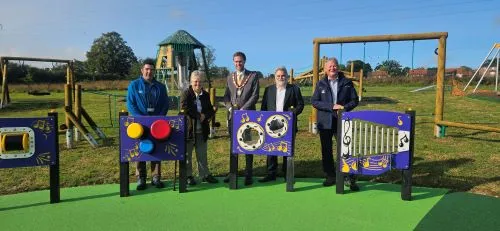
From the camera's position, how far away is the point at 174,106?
1944 cm

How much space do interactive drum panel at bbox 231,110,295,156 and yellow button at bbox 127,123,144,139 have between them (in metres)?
1.18

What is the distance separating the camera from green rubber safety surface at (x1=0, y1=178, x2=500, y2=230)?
4.28 meters

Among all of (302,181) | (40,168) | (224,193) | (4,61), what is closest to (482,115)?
(302,181)

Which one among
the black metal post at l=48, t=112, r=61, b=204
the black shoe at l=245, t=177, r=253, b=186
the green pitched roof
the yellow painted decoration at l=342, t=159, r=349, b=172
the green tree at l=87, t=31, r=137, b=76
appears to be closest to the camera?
the black metal post at l=48, t=112, r=61, b=204

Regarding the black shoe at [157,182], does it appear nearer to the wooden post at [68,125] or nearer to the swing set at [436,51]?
the wooden post at [68,125]

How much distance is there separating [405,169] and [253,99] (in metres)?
2.09

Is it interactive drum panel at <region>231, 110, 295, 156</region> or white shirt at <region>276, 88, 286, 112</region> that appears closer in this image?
interactive drum panel at <region>231, 110, 295, 156</region>

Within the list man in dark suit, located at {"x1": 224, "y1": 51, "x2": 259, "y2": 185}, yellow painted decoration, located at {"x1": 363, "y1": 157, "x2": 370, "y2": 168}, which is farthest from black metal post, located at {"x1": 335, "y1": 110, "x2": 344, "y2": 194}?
man in dark suit, located at {"x1": 224, "y1": 51, "x2": 259, "y2": 185}

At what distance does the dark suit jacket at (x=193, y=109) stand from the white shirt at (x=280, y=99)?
0.89 metres

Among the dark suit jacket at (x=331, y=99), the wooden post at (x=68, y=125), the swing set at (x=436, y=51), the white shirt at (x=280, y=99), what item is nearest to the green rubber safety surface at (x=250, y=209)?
the dark suit jacket at (x=331, y=99)

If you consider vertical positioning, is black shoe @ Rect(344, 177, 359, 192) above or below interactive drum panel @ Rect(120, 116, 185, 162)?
below

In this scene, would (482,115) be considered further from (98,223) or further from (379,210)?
(98,223)

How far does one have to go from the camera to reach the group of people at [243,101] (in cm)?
545

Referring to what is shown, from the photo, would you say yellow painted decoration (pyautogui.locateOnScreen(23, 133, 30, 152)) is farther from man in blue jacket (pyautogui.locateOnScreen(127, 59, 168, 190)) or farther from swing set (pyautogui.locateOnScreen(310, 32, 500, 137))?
swing set (pyautogui.locateOnScreen(310, 32, 500, 137))
